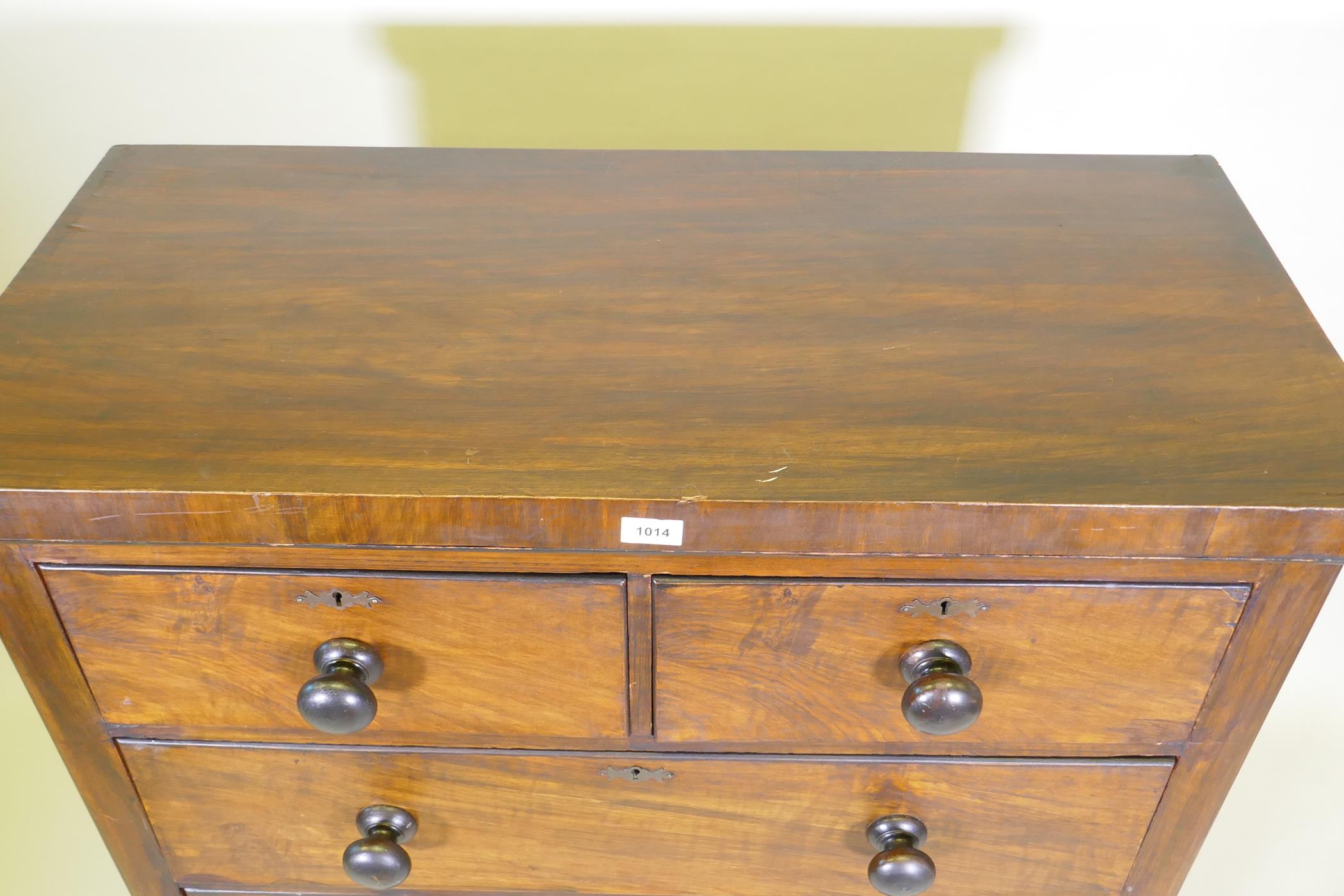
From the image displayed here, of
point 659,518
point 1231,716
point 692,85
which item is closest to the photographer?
point 659,518

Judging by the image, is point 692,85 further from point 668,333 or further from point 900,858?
point 900,858

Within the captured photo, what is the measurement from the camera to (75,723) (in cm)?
83

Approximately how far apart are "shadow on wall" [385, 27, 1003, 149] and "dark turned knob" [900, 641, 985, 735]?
568mm

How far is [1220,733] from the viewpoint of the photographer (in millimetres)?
817

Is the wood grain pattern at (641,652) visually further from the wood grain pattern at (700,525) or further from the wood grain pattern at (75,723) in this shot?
the wood grain pattern at (75,723)

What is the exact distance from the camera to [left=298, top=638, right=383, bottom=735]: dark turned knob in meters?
0.76

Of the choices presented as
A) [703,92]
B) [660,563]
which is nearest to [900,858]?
[660,563]

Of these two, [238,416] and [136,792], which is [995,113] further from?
[136,792]

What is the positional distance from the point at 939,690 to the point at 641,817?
253 millimetres

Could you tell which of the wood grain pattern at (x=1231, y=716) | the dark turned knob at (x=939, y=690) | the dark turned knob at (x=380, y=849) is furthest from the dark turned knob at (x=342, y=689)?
the wood grain pattern at (x=1231, y=716)

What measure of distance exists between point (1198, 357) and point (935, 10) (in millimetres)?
445

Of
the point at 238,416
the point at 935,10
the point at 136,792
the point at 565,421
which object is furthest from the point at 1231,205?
the point at 136,792

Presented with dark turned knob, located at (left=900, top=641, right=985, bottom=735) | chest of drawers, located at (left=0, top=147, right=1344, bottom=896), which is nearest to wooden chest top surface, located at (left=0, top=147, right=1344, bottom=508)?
chest of drawers, located at (left=0, top=147, right=1344, bottom=896)

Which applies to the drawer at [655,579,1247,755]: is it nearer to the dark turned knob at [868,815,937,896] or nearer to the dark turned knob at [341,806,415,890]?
the dark turned knob at [868,815,937,896]
